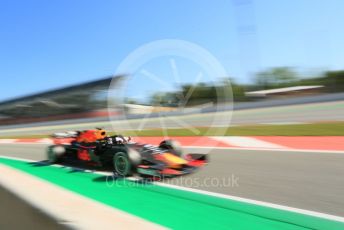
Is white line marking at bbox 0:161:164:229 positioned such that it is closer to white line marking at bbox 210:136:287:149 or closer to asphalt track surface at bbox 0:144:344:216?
asphalt track surface at bbox 0:144:344:216

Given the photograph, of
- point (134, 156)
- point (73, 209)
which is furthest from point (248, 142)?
point (73, 209)

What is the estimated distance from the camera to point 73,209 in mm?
1835

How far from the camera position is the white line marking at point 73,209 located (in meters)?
1.57

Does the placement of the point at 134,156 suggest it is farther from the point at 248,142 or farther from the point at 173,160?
the point at 248,142

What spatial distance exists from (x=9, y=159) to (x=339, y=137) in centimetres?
964

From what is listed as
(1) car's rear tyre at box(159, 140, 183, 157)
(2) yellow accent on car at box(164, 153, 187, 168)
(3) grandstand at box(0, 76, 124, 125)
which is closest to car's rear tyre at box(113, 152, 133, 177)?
(2) yellow accent on car at box(164, 153, 187, 168)

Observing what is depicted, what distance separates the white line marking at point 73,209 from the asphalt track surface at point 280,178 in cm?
304

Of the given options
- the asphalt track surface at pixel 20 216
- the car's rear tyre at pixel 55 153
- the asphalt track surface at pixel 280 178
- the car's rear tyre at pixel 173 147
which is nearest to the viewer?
the asphalt track surface at pixel 20 216

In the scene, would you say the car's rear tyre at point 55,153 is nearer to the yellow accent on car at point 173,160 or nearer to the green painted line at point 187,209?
the green painted line at point 187,209

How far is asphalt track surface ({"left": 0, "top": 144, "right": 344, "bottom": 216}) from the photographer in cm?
470

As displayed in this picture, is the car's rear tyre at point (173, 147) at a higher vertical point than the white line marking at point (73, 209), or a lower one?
higher

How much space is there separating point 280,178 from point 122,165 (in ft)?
8.73

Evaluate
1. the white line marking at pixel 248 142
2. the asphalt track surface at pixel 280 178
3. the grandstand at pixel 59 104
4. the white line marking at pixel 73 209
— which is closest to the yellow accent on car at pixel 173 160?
the asphalt track surface at pixel 280 178

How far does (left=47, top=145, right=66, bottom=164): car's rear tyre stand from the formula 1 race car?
751 mm
